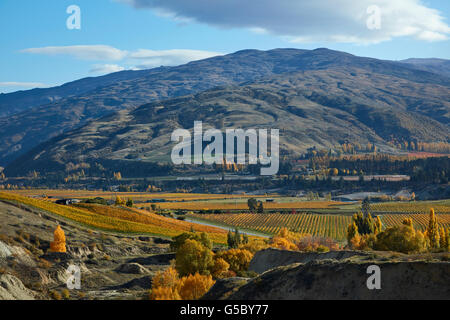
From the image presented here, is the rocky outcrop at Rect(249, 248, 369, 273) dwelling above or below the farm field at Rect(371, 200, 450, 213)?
above

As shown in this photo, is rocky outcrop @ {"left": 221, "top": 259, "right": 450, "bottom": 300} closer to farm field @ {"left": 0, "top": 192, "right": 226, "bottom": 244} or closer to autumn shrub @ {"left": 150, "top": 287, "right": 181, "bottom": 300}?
autumn shrub @ {"left": 150, "top": 287, "right": 181, "bottom": 300}

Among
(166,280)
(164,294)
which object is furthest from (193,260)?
(164,294)

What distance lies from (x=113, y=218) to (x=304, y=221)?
2640 inches

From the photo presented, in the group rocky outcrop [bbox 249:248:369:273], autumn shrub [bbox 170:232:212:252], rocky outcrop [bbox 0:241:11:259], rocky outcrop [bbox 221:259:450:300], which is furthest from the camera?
autumn shrub [bbox 170:232:212:252]

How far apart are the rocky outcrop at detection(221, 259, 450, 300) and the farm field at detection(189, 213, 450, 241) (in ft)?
303

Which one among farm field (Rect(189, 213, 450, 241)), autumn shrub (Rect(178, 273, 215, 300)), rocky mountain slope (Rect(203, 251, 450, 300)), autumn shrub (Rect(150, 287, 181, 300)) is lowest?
farm field (Rect(189, 213, 450, 241))

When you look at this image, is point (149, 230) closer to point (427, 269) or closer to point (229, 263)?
point (229, 263)

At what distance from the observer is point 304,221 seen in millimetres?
157125

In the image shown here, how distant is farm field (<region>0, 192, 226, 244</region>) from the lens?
10088cm

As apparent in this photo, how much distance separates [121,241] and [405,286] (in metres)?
65.7

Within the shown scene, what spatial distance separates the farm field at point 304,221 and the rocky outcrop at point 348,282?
9236 cm

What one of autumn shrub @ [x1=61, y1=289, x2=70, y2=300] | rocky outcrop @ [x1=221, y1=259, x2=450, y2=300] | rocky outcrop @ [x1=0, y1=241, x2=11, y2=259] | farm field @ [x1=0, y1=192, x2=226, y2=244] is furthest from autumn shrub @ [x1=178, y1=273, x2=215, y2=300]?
farm field @ [x1=0, y1=192, x2=226, y2=244]
